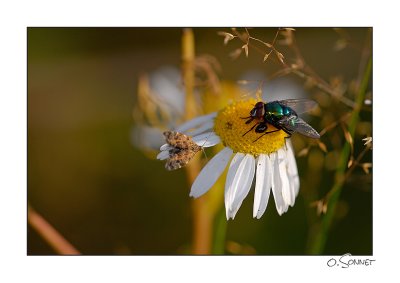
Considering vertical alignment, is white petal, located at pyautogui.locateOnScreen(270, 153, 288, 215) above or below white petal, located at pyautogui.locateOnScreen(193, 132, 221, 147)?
below

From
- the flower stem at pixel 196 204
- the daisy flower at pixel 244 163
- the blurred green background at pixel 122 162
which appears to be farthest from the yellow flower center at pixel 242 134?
the blurred green background at pixel 122 162

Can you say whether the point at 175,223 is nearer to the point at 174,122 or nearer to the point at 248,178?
the point at 174,122

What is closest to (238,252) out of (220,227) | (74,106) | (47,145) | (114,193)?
(220,227)

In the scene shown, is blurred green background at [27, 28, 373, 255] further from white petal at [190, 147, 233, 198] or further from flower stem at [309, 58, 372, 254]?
white petal at [190, 147, 233, 198]

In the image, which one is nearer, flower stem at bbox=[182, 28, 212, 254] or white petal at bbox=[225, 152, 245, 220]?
white petal at bbox=[225, 152, 245, 220]

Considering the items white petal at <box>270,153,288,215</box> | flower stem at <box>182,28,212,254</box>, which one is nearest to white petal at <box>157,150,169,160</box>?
white petal at <box>270,153,288,215</box>
